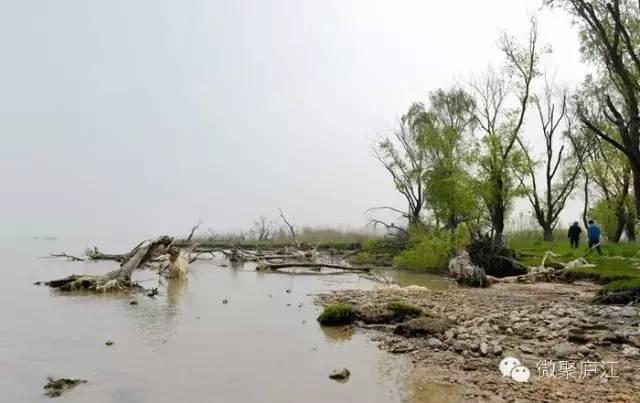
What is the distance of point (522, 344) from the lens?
8.92m

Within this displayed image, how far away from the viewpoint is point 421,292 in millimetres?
16844

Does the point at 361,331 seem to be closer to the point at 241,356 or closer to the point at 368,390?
the point at 241,356

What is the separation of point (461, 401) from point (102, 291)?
52.5 ft

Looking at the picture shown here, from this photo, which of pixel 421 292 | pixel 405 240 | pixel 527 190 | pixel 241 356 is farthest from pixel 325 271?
pixel 241 356

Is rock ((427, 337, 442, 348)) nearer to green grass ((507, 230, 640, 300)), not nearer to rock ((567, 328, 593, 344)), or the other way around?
rock ((567, 328, 593, 344))

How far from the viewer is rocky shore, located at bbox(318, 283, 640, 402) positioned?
6.61 meters

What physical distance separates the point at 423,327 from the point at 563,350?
278 centimetres

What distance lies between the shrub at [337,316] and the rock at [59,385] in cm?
577

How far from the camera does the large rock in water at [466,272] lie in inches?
773

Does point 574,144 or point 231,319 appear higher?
point 574,144

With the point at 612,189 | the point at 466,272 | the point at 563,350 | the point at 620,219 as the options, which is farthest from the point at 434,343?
the point at 612,189

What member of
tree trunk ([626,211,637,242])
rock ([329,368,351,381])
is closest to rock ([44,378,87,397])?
rock ([329,368,351,381])

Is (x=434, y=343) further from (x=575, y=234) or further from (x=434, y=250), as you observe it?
(x=575, y=234)

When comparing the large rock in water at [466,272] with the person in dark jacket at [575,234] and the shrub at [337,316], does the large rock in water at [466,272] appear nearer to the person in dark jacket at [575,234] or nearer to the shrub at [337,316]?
the shrub at [337,316]
